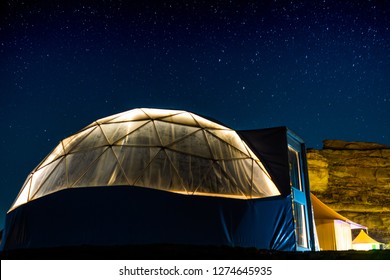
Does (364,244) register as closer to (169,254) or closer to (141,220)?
(141,220)

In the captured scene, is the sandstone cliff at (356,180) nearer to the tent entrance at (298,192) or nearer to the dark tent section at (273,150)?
the tent entrance at (298,192)

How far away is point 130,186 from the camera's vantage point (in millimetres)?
12000

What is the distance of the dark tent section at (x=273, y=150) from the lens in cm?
1438

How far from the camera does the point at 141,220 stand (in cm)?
1170

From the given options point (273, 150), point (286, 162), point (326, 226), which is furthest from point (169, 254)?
point (326, 226)

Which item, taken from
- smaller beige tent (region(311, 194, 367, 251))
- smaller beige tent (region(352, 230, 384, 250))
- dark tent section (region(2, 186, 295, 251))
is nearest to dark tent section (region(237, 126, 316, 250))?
dark tent section (region(2, 186, 295, 251))

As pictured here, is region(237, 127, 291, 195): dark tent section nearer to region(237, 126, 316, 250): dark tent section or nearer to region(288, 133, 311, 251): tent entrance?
region(237, 126, 316, 250): dark tent section

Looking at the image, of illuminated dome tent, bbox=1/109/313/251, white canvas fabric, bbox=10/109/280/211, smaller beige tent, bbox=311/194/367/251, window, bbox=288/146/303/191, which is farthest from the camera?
smaller beige tent, bbox=311/194/367/251

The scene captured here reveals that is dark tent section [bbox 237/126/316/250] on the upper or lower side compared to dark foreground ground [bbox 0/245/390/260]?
upper

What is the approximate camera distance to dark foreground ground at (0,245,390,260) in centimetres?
917

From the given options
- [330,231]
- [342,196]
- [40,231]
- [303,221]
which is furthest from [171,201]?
[342,196]

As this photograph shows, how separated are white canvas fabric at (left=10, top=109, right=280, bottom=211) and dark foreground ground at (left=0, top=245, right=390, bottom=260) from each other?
7.90ft

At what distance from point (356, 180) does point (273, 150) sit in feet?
98.7

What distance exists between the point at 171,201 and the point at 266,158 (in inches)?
177
